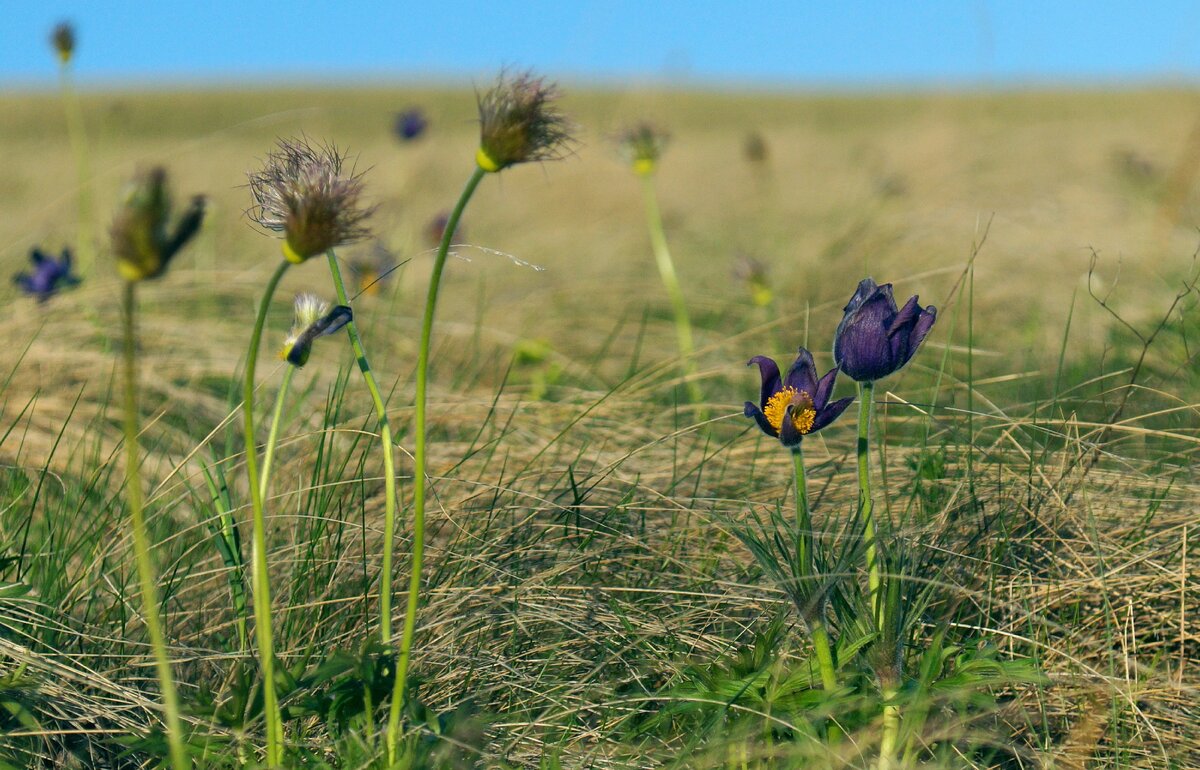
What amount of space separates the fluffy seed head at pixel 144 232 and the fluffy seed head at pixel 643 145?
2341 millimetres

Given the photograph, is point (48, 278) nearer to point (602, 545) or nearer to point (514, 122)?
point (602, 545)

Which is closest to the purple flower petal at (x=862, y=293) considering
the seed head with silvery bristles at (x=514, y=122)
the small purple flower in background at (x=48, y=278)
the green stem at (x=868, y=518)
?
the green stem at (x=868, y=518)

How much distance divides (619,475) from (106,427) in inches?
52.4

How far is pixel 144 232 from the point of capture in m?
0.96

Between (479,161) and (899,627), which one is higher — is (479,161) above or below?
above

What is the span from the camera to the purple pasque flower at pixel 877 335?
1336mm

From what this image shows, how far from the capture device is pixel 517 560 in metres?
1.66

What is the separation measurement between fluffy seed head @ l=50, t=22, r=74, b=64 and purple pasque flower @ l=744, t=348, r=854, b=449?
2.66 meters

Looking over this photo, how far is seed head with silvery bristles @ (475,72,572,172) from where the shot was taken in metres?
1.22

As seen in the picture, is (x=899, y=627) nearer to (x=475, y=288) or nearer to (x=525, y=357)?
(x=525, y=357)

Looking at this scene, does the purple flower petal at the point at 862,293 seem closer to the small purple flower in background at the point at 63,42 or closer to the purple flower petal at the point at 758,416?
the purple flower petal at the point at 758,416

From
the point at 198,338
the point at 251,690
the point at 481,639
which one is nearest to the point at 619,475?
the point at 481,639

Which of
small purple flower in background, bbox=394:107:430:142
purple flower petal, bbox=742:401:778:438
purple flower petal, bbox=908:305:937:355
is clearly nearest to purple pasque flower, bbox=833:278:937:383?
purple flower petal, bbox=908:305:937:355

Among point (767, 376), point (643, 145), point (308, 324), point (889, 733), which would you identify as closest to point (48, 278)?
point (643, 145)
